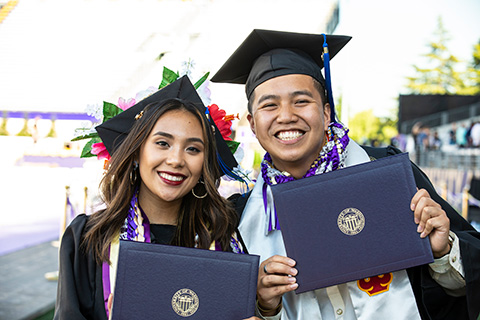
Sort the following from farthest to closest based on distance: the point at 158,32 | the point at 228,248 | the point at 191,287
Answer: the point at 158,32
the point at 228,248
the point at 191,287

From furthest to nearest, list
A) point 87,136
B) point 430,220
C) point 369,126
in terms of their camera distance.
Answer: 1. point 369,126
2. point 87,136
3. point 430,220

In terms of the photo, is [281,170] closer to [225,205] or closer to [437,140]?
[225,205]

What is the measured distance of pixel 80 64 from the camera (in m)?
19.1

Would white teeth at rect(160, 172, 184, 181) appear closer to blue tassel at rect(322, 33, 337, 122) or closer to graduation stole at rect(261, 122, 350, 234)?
graduation stole at rect(261, 122, 350, 234)

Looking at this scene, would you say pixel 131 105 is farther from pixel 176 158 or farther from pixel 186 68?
pixel 176 158

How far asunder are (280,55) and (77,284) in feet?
4.85

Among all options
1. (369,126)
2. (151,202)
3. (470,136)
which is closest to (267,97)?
(151,202)

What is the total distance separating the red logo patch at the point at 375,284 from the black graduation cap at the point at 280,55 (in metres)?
0.93

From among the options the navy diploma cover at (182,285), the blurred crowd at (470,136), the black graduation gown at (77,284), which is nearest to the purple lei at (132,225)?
the black graduation gown at (77,284)

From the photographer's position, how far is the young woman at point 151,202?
6.25ft

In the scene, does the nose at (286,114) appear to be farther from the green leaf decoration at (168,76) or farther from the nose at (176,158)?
the green leaf decoration at (168,76)

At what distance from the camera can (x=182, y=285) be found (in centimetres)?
163

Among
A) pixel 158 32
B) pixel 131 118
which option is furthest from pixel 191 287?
pixel 158 32

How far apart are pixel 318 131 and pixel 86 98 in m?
18.1
